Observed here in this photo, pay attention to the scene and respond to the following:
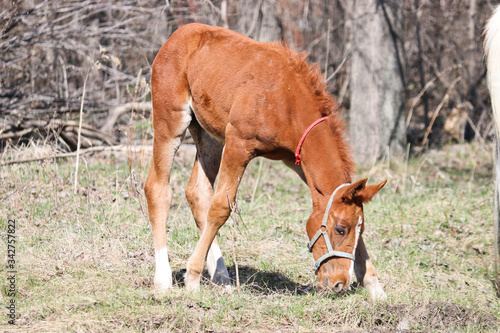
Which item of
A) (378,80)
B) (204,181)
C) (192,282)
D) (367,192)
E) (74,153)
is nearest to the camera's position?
(367,192)

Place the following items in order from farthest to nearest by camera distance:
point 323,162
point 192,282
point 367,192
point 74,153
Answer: point 74,153
point 192,282
point 323,162
point 367,192

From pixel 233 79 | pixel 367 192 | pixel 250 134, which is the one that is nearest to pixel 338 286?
pixel 367 192

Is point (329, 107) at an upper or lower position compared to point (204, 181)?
upper

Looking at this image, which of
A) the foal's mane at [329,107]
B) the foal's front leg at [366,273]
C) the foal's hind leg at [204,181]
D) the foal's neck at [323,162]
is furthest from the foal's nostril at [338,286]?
the foal's hind leg at [204,181]

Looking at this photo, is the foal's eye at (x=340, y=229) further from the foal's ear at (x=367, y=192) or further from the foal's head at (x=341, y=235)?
the foal's ear at (x=367, y=192)

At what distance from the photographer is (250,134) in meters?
4.37

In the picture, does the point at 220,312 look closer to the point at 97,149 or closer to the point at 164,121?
the point at 164,121

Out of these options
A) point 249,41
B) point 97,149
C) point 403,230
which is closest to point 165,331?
point 249,41

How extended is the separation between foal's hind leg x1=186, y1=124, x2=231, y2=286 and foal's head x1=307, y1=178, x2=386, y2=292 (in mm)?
1206

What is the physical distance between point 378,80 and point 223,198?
6110 mm

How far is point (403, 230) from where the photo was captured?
6.52 m

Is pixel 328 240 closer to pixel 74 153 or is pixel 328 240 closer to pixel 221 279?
pixel 221 279

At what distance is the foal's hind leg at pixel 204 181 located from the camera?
5.08 meters

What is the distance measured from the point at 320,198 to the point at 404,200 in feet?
12.2
